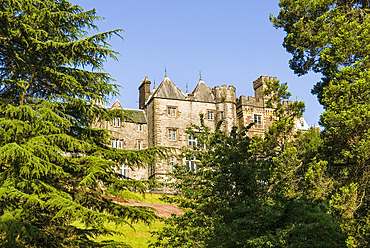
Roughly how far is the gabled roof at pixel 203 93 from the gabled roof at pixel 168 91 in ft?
5.59

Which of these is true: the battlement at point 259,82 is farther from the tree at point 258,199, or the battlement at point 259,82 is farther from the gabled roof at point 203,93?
the tree at point 258,199

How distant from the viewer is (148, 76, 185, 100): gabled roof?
44703 millimetres

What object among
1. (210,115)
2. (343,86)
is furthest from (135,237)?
(210,115)

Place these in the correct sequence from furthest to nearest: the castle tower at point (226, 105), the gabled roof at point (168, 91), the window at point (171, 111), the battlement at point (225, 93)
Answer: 1. the battlement at point (225, 93)
2. the castle tower at point (226, 105)
3. the gabled roof at point (168, 91)
4. the window at point (171, 111)

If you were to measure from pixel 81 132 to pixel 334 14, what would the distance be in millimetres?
11648

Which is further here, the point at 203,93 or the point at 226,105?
the point at 203,93

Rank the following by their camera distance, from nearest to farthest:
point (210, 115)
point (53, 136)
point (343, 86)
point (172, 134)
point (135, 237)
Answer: point (53, 136), point (343, 86), point (135, 237), point (172, 134), point (210, 115)

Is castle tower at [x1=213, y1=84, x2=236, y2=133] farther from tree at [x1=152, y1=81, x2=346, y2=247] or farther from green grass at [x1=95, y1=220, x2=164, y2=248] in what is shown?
tree at [x1=152, y1=81, x2=346, y2=247]

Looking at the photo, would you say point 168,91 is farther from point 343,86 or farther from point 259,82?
point 343,86

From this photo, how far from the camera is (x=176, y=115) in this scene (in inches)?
1754

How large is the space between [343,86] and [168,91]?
101 feet

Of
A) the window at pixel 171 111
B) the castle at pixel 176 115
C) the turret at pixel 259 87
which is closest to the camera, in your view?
the castle at pixel 176 115

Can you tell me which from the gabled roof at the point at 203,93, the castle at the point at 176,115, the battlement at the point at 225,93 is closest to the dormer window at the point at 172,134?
the castle at the point at 176,115

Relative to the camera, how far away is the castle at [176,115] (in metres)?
43.8
